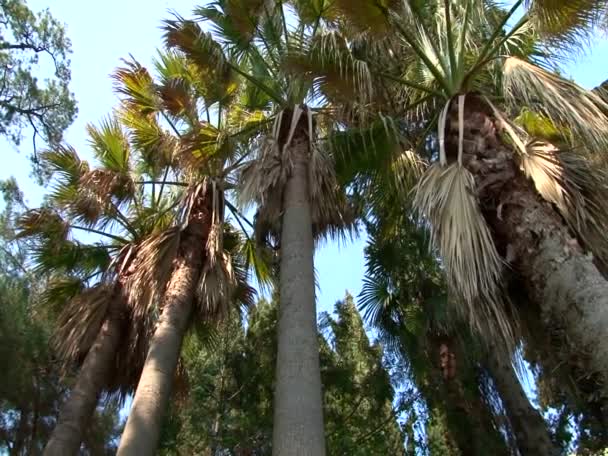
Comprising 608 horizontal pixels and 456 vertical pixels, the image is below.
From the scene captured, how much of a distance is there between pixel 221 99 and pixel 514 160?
4778mm

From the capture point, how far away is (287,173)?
268 inches

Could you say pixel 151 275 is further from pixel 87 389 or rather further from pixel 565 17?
pixel 565 17

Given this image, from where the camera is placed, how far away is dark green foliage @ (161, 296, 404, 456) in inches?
502

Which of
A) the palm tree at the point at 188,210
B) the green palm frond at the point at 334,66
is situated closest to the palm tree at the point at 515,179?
the green palm frond at the point at 334,66

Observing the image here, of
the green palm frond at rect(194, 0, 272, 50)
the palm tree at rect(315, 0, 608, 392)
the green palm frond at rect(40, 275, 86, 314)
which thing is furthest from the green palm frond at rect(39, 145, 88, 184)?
the palm tree at rect(315, 0, 608, 392)

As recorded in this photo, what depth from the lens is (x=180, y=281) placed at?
7.78 meters

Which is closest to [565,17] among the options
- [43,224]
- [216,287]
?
[216,287]

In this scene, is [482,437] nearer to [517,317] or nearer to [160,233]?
[517,317]

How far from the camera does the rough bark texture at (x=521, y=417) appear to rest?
9.52 metres

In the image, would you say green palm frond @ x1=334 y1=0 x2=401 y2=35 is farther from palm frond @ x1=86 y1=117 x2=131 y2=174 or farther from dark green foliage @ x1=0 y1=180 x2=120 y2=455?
dark green foliage @ x1=0 y1=180 x2=120 y2=455

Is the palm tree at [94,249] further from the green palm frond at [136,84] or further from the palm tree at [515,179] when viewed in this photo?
the palm tree at [515,179]

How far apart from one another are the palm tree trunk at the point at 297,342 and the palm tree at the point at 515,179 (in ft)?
4.02

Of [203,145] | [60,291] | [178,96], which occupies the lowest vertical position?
[60,291]

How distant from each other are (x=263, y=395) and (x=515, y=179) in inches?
399
